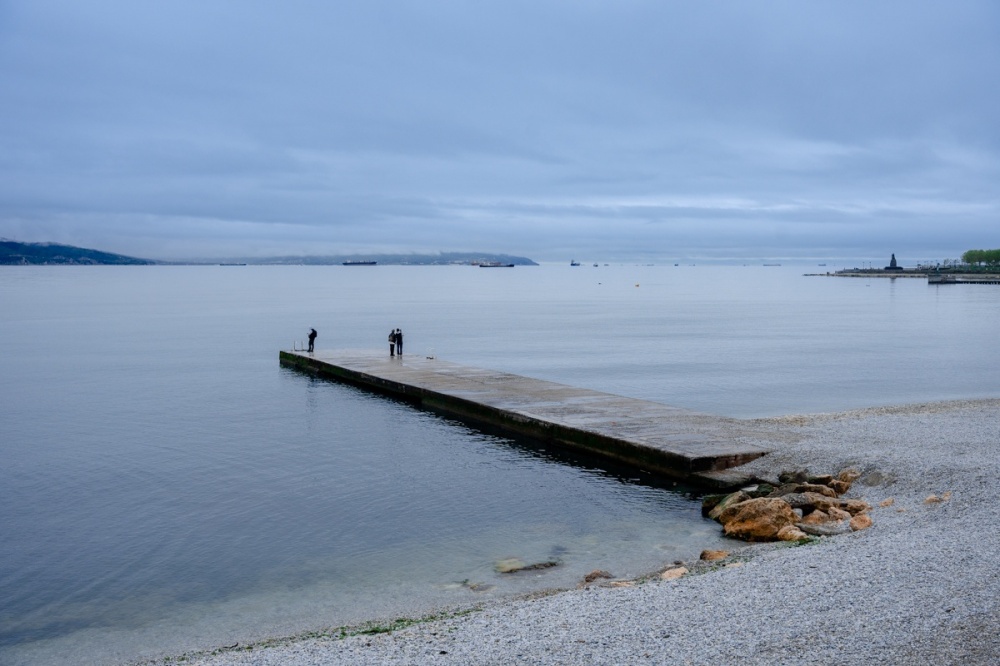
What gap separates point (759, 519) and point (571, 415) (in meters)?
10.7

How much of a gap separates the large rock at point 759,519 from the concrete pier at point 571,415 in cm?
309

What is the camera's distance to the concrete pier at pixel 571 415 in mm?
21203

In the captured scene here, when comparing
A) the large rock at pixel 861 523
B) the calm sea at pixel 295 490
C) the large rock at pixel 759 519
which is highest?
the large rock at pixel 861 523

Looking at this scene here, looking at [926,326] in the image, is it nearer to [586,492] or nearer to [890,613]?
[586,492]

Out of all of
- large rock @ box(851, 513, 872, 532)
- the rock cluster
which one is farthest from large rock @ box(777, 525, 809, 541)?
large rock @ box(851, 513, 872, 532)

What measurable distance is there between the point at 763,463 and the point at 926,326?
65.2 m

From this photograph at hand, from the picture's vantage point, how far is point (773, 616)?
10.5 meters

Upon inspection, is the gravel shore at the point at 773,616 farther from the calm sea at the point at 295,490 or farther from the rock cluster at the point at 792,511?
the calm sea at the point at 295,490

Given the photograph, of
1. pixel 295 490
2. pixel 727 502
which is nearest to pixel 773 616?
pixel 727 502

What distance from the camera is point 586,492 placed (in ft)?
67.6

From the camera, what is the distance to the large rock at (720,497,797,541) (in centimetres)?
1597

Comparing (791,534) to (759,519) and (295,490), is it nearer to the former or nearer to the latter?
(759,519)

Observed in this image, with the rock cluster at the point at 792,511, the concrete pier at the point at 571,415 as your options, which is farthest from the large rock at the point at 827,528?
the concrete pier at the point at 571,415

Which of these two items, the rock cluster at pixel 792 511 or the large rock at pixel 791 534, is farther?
the rock cluster at pixel 792 511
